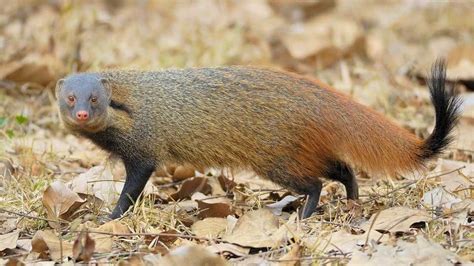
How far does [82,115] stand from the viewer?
4.61 meters

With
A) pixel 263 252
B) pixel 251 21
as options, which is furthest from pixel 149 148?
pixel 251 21

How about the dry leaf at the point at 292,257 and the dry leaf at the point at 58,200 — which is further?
the dry leaf at the point at 58,200

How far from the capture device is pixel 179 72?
201 inches

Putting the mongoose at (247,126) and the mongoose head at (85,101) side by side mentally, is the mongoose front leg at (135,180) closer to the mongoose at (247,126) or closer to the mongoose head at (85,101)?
the mongoose at (247,126)

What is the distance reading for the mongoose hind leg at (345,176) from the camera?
15.9ft

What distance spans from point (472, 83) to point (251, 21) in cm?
364

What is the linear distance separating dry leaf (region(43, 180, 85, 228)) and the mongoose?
10.9 inches

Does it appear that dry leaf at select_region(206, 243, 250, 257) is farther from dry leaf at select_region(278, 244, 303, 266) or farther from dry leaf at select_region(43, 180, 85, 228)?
dry leaf at select_region(43, 180, 85, 228)

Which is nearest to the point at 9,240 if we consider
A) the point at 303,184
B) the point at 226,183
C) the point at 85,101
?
the point at 85,101

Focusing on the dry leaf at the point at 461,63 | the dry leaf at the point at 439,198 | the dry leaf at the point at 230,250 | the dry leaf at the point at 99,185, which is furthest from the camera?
the dry leaf at the point at 461,63

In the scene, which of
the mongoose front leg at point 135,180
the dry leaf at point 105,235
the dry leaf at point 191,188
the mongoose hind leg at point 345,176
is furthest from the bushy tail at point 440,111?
the dry leaf at point 105,235

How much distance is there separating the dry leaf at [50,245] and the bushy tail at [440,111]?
195 centimetres

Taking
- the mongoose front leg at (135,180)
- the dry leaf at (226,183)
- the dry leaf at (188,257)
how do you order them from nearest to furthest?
the dry leaf at (188,257), the mongoose front leg at (135,180), the dry leaf at (226,183)

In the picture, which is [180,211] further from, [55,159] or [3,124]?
[3,124]
